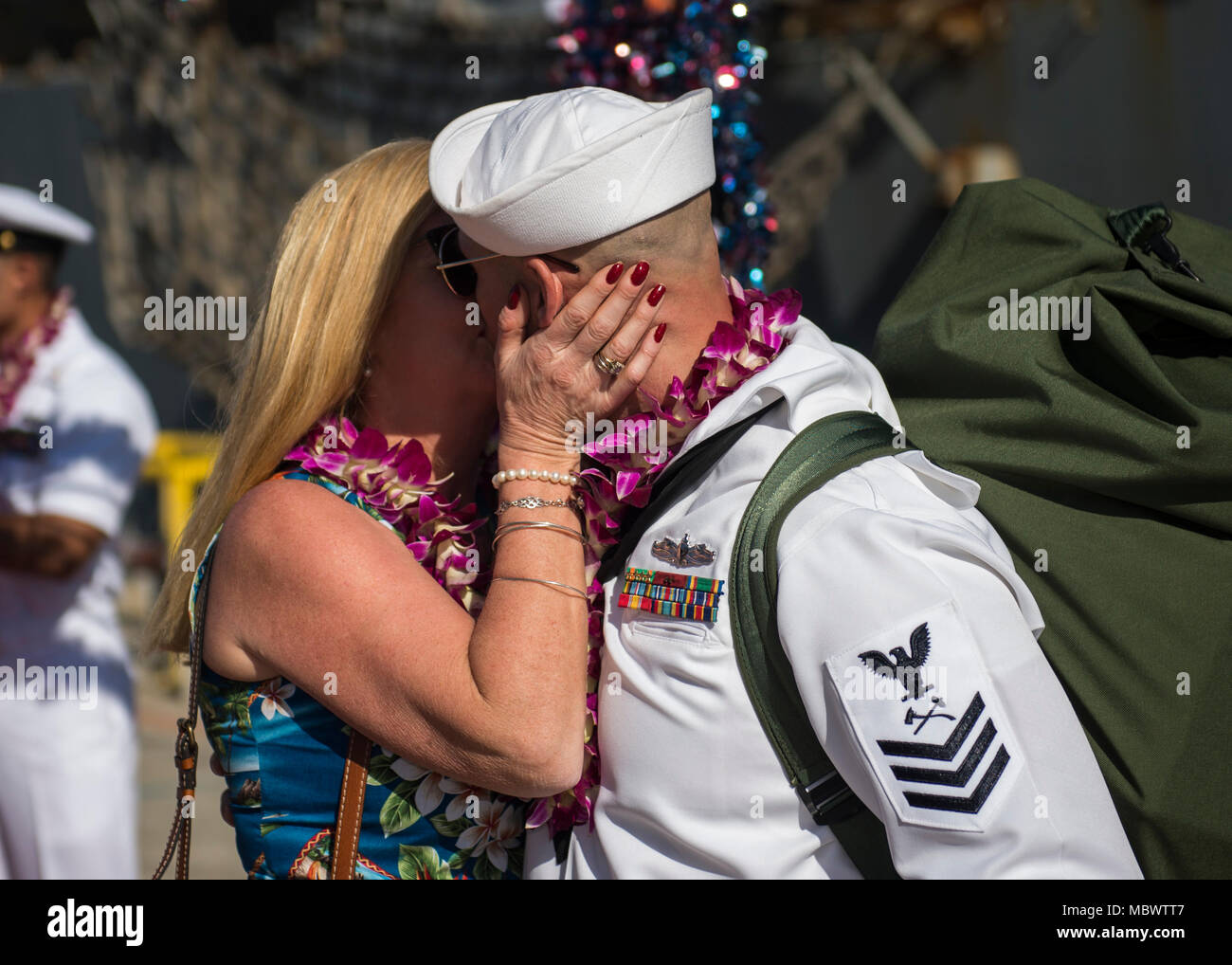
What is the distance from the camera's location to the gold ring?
1749 mm

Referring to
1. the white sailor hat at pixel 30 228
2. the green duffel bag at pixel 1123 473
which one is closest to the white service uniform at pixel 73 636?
the white sailor hat at pixel 30 228

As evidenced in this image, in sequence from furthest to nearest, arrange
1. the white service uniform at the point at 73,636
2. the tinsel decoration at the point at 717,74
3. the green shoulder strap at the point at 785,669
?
the white service uniform at the point at 73,636, the tinsel decoration at the point at 717,74, the green shoulder strap at the point at 785,669

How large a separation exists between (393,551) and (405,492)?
168 mm

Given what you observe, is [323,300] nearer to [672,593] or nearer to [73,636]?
[672,593]

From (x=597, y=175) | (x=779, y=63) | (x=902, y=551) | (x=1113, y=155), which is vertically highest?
(x=779, y=63)

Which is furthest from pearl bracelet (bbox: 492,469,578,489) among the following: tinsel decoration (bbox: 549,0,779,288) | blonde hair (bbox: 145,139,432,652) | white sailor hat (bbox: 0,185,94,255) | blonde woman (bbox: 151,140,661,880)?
white sailor hat (bbox: 0,185,94,255)

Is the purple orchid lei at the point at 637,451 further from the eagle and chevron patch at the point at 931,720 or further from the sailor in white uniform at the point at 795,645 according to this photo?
the eagle and chevron patch at the point at 931,720

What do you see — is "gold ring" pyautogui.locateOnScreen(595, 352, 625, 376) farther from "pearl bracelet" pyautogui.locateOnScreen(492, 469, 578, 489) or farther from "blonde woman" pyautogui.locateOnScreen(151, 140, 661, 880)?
"pearl bracelet" pyautogui.locateOnScreen(492, 469, 578, 489)

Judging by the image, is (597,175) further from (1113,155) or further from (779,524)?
(1113,155)

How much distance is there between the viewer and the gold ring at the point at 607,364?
1749 mm

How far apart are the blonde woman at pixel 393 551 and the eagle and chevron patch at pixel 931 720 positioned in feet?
1.45

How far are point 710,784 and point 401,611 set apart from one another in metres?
0.54
